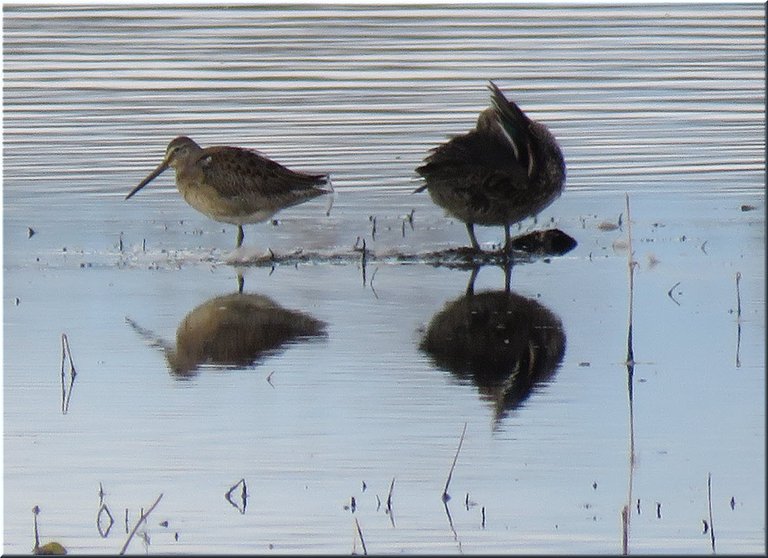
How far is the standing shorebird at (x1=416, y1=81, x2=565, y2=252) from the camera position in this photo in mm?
10695

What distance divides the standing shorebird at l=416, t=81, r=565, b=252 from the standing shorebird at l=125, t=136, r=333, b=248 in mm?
1287

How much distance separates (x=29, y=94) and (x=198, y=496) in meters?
14.0

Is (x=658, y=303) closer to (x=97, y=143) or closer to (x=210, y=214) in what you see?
(x=210, y=214)

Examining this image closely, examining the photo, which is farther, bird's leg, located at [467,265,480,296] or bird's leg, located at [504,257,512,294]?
bird's leg, located at [504,257,512,294]

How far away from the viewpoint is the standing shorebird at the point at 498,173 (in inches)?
421

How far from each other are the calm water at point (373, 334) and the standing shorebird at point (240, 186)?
0.23 metres

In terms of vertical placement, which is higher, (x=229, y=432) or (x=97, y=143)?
(x=97, y=143)

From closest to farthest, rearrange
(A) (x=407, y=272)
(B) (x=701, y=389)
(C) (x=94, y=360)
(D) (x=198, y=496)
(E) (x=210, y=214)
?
(D) (x=198, y=496), (B) (x=701, y=389), (C) (x=94, y=360), (A) (x=407, y=272), (E) (x=210, y=214)

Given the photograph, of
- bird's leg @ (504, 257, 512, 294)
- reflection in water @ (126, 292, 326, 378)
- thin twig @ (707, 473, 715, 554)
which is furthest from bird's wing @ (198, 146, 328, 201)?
thin twig @ (707, 473, 715, 554)

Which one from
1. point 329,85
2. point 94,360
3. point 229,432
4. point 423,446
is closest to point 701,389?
point 423,446

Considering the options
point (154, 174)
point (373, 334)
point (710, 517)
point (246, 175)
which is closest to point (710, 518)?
point (710, 517)

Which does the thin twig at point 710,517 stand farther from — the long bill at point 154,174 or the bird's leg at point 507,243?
the long bill at point 154,174

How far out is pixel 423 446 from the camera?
655cm

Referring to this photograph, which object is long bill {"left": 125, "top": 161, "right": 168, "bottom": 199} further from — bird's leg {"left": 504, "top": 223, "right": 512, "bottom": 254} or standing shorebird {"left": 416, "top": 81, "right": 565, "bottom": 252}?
bird's leg {"left": 504, "top": 223, "right": 512, "bottom": 254}
